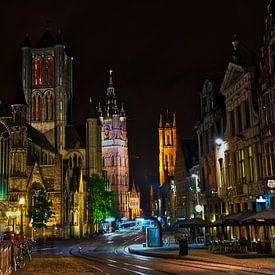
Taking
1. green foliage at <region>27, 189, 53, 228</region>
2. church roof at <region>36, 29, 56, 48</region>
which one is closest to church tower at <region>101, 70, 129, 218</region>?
church roof at <region>36, 29, 56, 48</region>

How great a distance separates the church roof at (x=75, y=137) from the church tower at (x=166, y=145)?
67686 mm

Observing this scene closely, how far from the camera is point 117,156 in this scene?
585 feet

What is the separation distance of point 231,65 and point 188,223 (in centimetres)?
1306

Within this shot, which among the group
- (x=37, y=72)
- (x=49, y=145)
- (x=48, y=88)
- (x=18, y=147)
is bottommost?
(x=18, y=147)

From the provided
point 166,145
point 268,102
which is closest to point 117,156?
point 166,145

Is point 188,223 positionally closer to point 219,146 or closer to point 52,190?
point 219,146

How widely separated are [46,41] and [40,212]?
2257 inches

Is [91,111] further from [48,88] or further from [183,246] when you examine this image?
[183,246]

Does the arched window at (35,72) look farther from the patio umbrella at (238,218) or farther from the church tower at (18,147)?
the patio umbrella at (238,218)

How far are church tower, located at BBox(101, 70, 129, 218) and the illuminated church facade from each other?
3.52m

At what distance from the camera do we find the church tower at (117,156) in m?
176

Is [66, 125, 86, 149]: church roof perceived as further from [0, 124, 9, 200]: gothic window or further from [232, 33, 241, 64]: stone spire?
[232, 33, 241, 64]: stone spire

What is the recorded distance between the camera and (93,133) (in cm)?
10831

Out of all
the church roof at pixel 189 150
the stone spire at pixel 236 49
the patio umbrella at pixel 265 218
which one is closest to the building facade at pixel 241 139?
the stone spire at pixel 236 49
